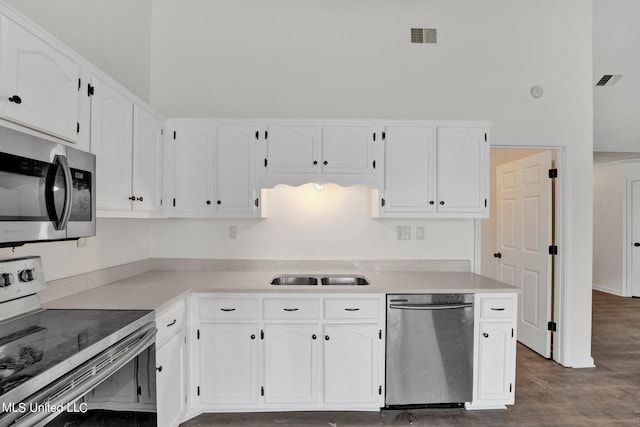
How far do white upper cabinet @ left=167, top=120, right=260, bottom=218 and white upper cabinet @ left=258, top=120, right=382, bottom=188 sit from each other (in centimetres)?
16

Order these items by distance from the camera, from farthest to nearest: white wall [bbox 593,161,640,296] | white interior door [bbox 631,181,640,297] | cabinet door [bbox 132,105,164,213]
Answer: white wall [bbox 593,161,640,296]
white interior door [bbox 631,181,640,297]
cabinet door [bbox 132,105,164,213]

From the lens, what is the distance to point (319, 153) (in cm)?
260

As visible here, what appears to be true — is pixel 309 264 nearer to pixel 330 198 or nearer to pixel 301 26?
pixel 330 198

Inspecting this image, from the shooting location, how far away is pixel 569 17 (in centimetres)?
307

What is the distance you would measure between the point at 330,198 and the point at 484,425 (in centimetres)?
203

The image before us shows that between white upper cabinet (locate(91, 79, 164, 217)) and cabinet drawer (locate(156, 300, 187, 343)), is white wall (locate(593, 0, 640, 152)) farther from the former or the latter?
cabinet drawer (locate(156, 300, 187, 343))

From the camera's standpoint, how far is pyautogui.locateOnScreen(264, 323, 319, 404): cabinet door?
225cm

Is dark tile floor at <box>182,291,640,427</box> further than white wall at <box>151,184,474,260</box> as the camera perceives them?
No

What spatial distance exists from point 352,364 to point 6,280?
1.98m

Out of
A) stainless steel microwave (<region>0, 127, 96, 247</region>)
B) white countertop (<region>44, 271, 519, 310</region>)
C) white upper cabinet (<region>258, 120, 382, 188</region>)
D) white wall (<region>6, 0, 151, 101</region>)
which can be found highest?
white wall (<region>6, 0, 151, 101</region>)

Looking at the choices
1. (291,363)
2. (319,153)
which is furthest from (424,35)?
(291,363)

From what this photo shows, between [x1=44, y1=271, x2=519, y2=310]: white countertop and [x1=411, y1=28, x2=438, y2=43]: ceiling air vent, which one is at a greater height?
[x1=411, y1=28, x2=438, y2=43]: ceiling air vent

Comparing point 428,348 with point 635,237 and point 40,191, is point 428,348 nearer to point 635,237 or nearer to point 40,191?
point 40,191

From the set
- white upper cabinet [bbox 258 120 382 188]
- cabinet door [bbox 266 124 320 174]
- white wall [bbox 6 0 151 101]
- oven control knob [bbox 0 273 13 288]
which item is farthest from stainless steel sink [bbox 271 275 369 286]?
white wall [bbox 6 0 151 101]
